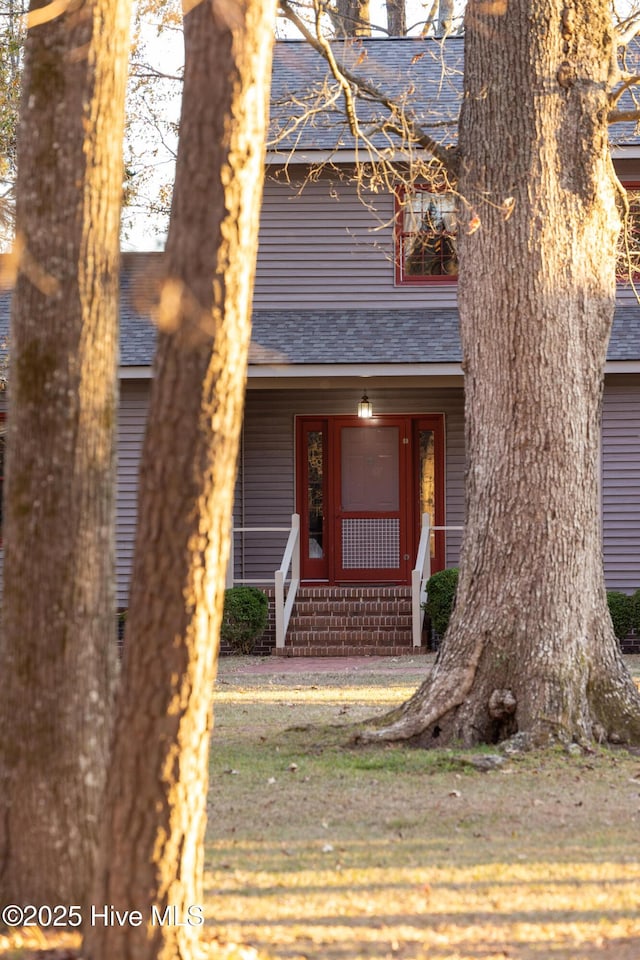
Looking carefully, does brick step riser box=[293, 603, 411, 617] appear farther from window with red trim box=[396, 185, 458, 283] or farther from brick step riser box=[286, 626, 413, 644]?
window with red trim box=[396, 185, 458, 283]

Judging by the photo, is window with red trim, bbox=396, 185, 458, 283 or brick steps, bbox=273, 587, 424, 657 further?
window with red trim, bbox=396, 185, 458, 283

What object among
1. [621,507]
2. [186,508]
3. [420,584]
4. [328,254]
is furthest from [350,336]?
[186,508]

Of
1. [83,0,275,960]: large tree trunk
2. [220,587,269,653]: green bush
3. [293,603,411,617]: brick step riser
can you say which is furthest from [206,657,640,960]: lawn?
[293,603,411,617]: brick step riser

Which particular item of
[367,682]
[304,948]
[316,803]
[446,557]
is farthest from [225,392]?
[446,557]

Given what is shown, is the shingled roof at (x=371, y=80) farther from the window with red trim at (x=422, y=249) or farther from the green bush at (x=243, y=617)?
the green bush at (x=243, y=617)

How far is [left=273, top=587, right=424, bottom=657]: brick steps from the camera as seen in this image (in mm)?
14445

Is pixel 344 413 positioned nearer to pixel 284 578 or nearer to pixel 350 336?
pixel 350 336

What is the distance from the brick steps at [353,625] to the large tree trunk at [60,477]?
10.5 metres

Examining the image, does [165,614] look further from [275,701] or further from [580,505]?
[275,701]

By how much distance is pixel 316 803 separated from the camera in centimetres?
621

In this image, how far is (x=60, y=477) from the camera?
3936 mm

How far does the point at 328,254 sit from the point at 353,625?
5.13 m

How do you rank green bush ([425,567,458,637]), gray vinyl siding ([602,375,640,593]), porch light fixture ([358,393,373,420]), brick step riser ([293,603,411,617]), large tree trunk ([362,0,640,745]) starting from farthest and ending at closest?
porch light fixture ([358,393,373,420]) → gray vinyl siding ([602,375,640,593]) → brick step riser ([293,603,411,617]) → green bush ([425,567,458,637]) → large tree trunk ([362,0,640,745])

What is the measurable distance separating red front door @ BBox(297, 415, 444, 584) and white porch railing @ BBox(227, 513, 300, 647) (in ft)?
2.16
